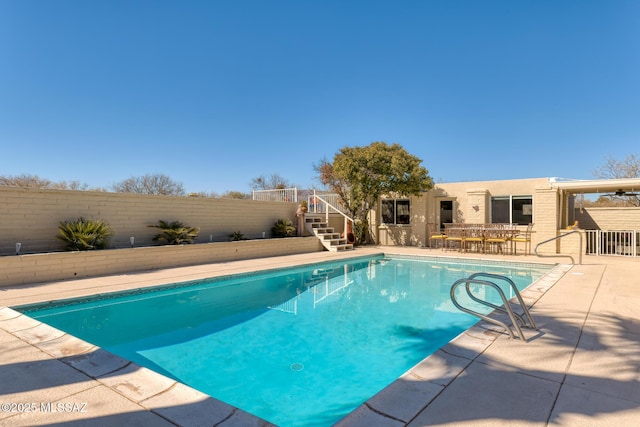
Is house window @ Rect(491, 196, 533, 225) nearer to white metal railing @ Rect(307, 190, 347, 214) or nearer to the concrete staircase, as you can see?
the concrete staircase

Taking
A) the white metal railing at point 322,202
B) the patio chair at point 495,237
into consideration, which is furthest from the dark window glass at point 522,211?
the white metal railing at point 322,202

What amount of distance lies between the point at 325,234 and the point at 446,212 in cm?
542

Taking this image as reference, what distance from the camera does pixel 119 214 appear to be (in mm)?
8453

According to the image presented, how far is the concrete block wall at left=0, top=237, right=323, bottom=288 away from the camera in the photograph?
20.2 ft

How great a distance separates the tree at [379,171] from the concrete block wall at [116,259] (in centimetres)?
420

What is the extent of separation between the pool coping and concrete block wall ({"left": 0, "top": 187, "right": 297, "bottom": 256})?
4.22m

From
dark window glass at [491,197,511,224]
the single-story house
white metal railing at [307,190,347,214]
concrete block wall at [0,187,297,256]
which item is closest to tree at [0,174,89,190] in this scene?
concrete block wall at [0,187,297,256]

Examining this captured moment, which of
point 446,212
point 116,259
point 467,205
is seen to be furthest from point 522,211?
point 116,259

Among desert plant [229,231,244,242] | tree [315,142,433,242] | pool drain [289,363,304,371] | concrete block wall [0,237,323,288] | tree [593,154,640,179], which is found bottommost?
pool drain [289,363,304,371]

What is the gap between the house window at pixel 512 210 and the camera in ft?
40.9

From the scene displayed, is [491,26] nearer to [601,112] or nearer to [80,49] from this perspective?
[601,112]

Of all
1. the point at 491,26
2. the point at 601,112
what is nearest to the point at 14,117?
the point at 491,26

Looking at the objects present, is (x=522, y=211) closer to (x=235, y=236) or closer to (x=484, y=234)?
(x=484, y=234)

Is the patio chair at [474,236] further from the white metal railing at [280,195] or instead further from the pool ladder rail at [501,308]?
the pool ladder rail at [501,308]
